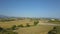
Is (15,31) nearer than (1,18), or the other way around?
(15,31)

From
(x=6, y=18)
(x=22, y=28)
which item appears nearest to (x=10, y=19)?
(x=6, y=18)

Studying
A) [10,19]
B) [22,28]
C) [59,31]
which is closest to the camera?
[59,31]

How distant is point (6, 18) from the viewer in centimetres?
543

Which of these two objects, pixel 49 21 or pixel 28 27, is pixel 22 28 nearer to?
pixel 28 27

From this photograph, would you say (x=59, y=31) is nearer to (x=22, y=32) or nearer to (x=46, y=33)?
(x=46, y=33)

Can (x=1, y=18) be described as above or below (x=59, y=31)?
above

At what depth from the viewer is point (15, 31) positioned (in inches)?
194

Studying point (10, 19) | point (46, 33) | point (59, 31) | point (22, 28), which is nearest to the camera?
point (59, 31)

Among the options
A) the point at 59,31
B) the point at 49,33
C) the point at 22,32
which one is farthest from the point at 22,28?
the point at 59,31

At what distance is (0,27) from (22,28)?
0.88m

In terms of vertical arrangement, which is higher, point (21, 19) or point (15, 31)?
point (21, 19)

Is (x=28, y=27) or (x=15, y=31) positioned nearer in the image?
(x=15, y=31)

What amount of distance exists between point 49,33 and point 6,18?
195 centimetres

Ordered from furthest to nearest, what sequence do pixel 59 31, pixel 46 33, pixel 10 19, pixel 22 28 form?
pixel 10 19, pixel 22 28, pixel 46 33, pixel 59 31
